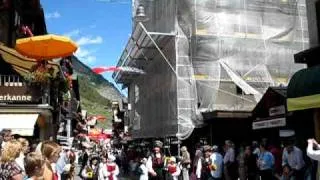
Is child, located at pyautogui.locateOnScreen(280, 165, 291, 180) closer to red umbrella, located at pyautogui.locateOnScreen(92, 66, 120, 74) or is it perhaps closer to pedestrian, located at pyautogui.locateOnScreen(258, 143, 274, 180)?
pedestrian, located at pyautogui.locateOnScreen(258, 143, 274, 180)

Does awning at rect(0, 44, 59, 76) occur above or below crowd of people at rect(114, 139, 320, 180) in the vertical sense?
above

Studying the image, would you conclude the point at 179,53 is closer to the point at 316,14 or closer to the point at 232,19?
the point at 232,19

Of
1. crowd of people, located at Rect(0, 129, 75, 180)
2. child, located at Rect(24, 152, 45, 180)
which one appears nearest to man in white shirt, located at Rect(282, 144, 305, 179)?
crowd of people, located at Rect(0, 129, 75, 180)

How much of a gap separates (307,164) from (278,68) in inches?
474

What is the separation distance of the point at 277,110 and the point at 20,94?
9.87 meters

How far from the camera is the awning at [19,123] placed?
1788 cm

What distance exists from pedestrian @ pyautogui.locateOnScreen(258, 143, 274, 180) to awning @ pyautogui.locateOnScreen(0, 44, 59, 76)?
30.3 feet

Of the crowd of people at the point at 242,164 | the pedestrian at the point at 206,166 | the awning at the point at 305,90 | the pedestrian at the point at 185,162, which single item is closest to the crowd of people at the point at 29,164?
the crowd of people at the point at 242,164

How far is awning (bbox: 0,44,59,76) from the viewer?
2044 cm

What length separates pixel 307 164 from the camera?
14828 mm

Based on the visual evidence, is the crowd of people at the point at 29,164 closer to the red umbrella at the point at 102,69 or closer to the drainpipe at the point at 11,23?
the drainpipe at the point at 11,23

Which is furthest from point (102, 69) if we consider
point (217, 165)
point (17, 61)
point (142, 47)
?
point (217, 165)

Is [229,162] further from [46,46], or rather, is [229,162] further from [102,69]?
[102,69]

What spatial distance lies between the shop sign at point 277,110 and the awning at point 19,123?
29.3 feet
